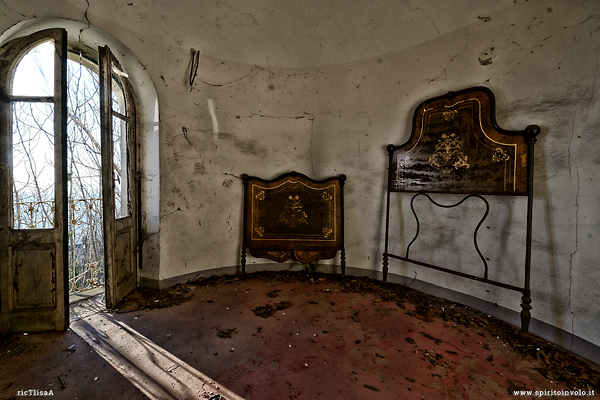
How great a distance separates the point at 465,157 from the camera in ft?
7.67

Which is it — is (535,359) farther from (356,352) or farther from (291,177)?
(291,177)

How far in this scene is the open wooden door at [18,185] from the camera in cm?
189

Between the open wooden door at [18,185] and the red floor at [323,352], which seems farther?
the open wooden door at [18,185]

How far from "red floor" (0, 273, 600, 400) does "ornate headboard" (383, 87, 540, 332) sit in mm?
433

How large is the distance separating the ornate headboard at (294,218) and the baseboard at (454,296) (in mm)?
269

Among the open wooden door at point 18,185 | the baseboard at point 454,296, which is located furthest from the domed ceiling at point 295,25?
the baseboard at point 454,296

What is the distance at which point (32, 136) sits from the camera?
83.1 inches

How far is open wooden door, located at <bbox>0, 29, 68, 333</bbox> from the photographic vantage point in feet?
6.19

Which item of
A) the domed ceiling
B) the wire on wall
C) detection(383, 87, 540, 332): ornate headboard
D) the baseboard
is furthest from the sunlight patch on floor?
the domed ceiling

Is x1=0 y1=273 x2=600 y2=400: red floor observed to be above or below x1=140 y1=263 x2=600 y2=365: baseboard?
below

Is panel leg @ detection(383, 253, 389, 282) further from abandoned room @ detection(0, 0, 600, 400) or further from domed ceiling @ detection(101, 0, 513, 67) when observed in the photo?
domed ceiling @ detection(101, 0, 513, 67)

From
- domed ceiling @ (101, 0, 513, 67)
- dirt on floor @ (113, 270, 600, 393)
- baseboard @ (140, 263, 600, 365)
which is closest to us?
dirt on floor @ (113, 270, 600, 393)

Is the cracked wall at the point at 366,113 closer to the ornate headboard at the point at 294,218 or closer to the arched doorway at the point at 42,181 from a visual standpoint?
the ornate headboard at the point at 294,218

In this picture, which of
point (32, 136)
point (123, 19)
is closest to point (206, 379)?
point (32, 136)
